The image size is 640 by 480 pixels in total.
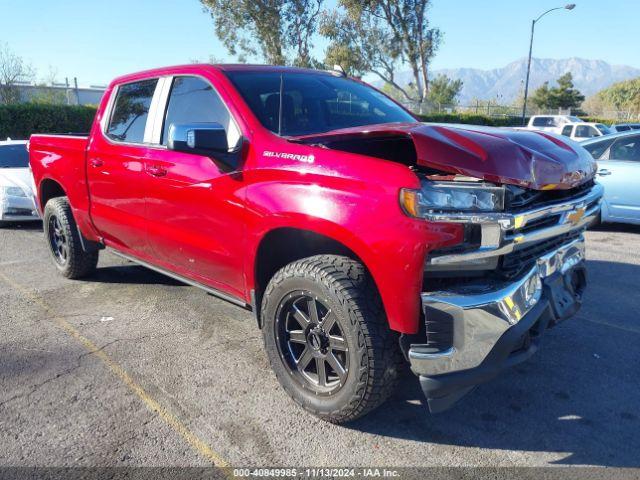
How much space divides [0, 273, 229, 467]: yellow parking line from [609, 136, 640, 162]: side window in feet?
23.2

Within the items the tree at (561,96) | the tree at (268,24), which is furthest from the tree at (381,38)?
the tree at (561,96)

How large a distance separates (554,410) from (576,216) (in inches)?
42.6

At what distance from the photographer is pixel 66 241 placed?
5.50 metres

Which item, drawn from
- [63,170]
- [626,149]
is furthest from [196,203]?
[626,149]

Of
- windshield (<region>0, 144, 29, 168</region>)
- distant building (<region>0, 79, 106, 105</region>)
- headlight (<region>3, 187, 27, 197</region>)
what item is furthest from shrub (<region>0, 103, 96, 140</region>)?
headlight (<region>3, 187, 27, 197</region>)

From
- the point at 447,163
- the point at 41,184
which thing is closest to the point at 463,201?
the point at 447,163

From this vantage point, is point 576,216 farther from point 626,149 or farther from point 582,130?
point 582,130

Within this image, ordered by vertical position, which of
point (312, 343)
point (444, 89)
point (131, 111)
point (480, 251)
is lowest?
point (312, 343)

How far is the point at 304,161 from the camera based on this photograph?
114 inches

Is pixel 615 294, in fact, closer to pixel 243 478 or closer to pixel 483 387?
pixel 483 387

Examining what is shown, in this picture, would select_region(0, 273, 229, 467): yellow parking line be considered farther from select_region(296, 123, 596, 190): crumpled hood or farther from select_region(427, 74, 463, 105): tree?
select_region(427, 74, 463, 105): tree

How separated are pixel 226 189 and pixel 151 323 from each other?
5.44 feet

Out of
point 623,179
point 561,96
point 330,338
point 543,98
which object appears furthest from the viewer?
point 543,98

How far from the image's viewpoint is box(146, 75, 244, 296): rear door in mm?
3379
